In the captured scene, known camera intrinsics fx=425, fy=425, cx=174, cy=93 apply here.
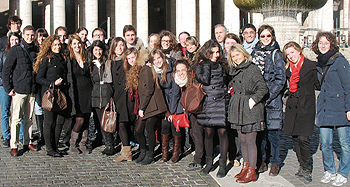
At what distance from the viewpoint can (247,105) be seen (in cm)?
603

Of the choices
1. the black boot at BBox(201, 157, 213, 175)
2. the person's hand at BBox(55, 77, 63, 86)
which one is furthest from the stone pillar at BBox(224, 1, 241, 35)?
the black boot at BBox(201, 157, 213, 175)

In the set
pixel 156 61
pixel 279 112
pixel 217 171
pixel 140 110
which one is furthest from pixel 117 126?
pixel 279 112

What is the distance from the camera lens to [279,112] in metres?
6.34

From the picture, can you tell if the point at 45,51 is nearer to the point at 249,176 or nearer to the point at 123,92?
the point at 123,92

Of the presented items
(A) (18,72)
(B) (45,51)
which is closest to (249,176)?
(B) (45,51)

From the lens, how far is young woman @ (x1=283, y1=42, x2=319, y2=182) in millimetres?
6070

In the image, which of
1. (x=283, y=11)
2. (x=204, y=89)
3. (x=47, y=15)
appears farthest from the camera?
(x=47, y=15)

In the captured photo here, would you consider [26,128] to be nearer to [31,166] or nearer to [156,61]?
[31,166]

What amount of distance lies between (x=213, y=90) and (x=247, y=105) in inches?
23.7

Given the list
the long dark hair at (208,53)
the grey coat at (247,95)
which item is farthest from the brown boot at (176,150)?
the long dark hair at (208,53)

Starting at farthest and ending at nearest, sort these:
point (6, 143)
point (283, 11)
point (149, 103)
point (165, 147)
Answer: point (283, 11) < point (6, 143) < point (165, 147) < point (149, 103)

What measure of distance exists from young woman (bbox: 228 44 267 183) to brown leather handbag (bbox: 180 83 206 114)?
457 mm

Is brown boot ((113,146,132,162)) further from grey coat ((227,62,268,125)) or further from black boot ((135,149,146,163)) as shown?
grey coat ((227,62,268,125))

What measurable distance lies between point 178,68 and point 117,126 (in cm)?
167
